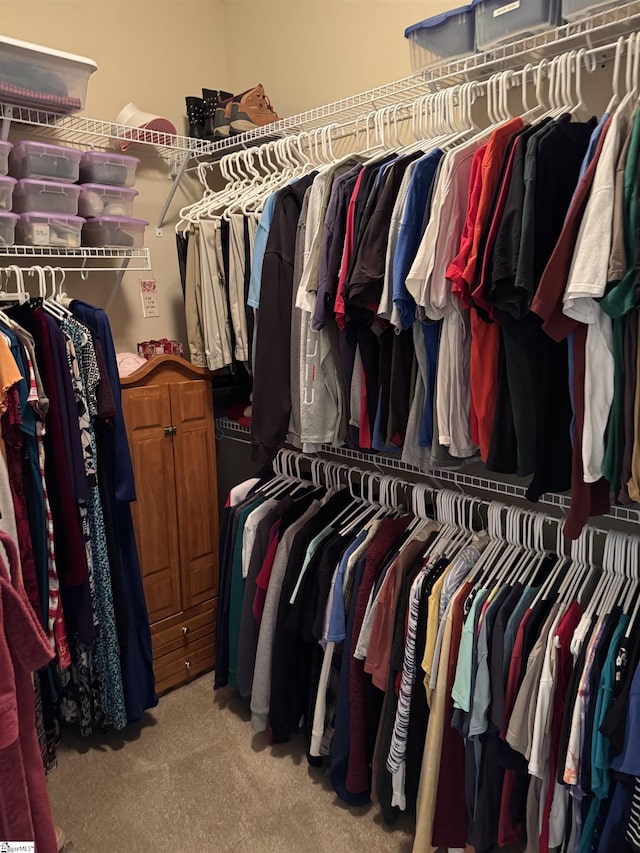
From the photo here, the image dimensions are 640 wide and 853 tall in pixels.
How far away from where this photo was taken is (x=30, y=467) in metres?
1.94

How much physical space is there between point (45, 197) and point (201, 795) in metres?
2.06

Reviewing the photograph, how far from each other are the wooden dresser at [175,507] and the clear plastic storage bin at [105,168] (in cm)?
68

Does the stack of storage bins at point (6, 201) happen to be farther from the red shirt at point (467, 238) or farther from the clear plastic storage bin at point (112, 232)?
the red shirt at point (467, 238)

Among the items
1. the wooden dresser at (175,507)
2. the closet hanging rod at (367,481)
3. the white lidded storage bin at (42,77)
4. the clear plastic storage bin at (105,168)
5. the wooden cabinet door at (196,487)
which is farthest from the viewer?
the wooden cabinet door at (196,487)

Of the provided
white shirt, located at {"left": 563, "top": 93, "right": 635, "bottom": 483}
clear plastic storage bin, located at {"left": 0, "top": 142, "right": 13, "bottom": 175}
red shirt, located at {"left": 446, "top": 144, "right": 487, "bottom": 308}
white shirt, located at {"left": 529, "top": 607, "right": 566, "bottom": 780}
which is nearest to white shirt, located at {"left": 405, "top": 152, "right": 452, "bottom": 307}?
red shirt, located at {"left": 446, "top": 144, "right": 487, "bottom": 308}

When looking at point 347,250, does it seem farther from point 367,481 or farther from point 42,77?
point 42,77

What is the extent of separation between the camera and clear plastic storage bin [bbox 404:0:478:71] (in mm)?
1738

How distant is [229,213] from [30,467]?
113cm

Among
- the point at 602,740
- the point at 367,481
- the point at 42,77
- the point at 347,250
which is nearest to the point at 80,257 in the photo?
the point at 42,77

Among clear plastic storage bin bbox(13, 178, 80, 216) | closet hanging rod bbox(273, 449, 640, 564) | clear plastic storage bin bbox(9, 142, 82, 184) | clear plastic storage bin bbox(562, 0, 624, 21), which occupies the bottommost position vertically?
closet hanging rod bbox(273, 449, 640, 564)

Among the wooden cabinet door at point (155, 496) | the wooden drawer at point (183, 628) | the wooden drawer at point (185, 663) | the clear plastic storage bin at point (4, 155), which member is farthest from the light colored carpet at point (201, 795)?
the clear plastic storage bin at point (4, 155)

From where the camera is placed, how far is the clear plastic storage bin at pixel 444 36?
1.74 meters

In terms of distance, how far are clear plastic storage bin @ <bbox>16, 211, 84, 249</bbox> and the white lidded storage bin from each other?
36cm

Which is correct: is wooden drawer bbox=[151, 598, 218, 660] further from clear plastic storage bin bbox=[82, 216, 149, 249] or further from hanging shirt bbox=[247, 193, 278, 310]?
clear plastic storage bin bbox=[82, 216, 149, 249]
